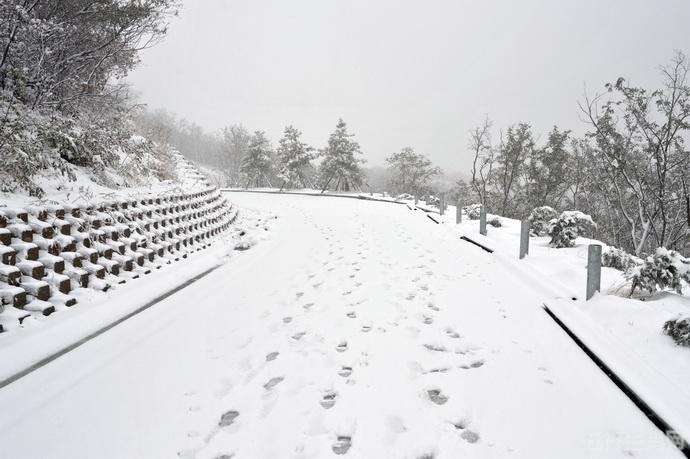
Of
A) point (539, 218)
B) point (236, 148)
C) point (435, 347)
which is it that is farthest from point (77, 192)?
point (236, 148)

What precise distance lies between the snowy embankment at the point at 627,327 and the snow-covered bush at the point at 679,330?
2.8 inches

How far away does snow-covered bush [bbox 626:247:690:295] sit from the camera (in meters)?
4.26

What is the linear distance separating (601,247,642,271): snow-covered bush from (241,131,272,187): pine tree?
1807 inches

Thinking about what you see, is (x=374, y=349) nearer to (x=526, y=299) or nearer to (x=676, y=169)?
(x=526, y=299)

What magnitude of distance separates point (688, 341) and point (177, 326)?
5.47 m

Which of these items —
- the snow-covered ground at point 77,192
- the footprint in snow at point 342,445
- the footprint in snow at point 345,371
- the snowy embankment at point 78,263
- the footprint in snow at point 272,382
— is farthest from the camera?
the snow-covered ground at point 77,192

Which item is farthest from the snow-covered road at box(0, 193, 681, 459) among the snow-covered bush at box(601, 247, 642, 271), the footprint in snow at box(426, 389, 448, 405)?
the snow-covered bush at box(601, 247, 642, 271)

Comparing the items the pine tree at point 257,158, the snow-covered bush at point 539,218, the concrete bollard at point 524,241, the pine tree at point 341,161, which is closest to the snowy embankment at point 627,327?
the concrete bollard at point 524,241

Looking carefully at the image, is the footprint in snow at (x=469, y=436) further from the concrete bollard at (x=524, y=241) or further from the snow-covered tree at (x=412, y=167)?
the snow-covered tree at (x=412, y=167)

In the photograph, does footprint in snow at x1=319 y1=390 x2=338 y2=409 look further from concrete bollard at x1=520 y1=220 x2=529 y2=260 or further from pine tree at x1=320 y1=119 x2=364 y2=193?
pine tree at x1=320 y1=119 x2=364 y2=193

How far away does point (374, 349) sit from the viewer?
3.57m

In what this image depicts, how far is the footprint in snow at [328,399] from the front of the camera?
8.89ft

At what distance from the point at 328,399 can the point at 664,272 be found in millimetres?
4463

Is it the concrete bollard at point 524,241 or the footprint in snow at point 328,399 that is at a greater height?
the concrete bollard at point 524,241
